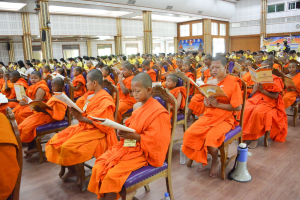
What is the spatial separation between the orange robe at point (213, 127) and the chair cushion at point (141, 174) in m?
0.75

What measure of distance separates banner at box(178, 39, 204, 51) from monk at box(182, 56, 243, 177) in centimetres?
1787

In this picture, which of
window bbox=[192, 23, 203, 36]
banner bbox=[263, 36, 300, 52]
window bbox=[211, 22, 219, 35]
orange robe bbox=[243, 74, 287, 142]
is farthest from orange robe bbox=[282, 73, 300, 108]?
window bbox=[211, 22, 219, 35]

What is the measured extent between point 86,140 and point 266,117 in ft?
8.59

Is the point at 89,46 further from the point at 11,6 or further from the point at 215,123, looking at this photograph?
the point at 215,123

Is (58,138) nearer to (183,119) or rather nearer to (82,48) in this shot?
(183,119)

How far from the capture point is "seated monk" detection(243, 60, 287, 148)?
3352 mm

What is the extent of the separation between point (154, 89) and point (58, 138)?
1260 mm

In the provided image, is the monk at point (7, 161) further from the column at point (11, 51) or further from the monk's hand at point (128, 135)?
the column at point (11, 51)

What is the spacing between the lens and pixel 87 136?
2383 mm

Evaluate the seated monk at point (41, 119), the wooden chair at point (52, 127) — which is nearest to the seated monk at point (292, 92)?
the wooden chair at point (52, 127)

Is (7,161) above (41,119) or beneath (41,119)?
above

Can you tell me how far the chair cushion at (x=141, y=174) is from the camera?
173 cm

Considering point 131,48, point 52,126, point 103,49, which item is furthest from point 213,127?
point 131,48

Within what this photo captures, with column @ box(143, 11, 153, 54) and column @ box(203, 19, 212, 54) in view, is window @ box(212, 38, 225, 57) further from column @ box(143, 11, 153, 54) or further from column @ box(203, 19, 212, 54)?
column @ box(143, 11, 153, 54)
